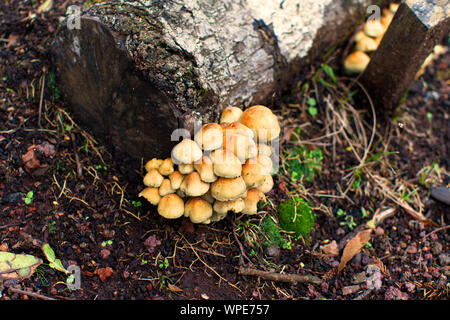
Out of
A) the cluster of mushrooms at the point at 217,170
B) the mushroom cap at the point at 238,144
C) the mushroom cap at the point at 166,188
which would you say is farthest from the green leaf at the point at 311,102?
the mushroom cap at the point at 166,188

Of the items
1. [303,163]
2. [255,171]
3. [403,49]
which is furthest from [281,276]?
[403,49]

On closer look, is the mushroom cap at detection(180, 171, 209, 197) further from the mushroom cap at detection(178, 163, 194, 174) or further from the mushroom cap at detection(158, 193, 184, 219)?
the mushroom cap at detection(158, 193, 184, 219)

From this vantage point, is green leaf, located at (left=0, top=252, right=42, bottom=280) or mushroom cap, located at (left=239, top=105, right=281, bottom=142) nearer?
green leaf, located at (left=0, top=252, right=42, bottom=280)

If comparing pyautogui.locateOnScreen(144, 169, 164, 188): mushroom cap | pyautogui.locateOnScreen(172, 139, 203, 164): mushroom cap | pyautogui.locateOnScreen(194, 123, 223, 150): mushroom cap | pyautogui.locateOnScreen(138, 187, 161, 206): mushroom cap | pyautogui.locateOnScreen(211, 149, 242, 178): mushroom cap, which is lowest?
pyautogui.locateOnScreen(138, 187, 161, 206): mushroom cap

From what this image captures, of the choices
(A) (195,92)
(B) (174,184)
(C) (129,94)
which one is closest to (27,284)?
(B) (174,184)

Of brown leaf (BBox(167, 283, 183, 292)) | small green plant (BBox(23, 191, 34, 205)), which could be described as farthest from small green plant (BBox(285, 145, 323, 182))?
small green plant (BBox(23, 191, 34, 205))
